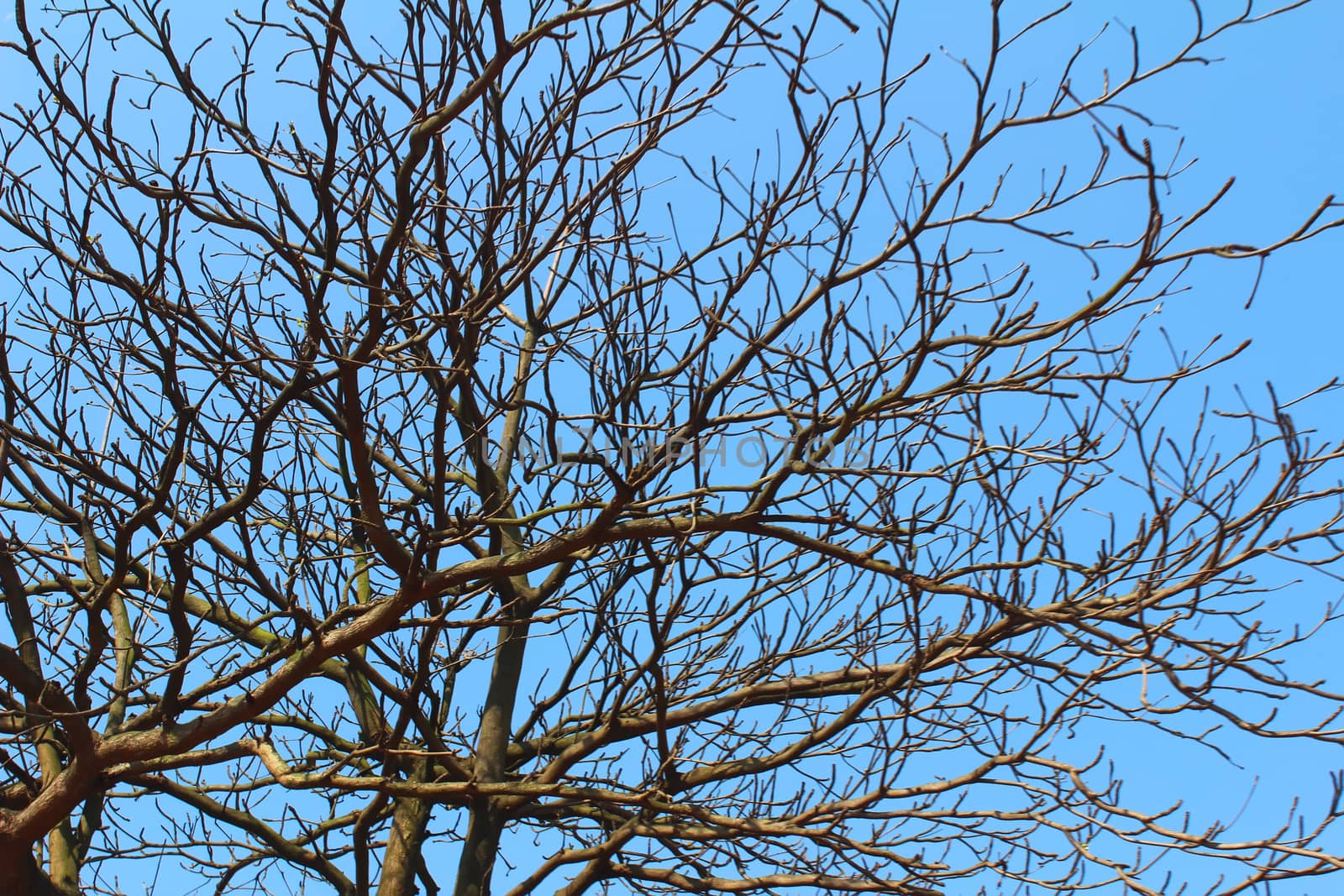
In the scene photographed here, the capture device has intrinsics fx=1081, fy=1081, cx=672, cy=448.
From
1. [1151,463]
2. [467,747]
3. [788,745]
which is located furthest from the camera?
[467,747]

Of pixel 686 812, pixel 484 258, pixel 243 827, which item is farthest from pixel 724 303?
pixel 243 827

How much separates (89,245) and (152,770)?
220 centimetres

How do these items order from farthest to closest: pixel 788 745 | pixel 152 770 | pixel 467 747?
pixel 467 747
pixel 788 745
pixel 152 770

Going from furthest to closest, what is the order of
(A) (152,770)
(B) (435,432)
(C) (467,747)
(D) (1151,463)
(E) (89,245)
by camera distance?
(C) (467,747) < (A) (152,770) < (E) (89,245) < (B) (435,432) < (D) (1151,463)

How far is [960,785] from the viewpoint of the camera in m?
4.63

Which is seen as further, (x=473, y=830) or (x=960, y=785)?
(x=473, y=830)

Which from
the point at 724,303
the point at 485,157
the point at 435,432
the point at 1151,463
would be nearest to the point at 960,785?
the point at 1151,463

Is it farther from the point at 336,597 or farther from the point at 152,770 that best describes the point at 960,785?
the point at 152,770

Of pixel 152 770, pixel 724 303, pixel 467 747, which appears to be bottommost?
pixel 152 770

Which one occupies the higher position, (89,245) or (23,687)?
(89,245)

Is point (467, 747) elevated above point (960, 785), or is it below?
above

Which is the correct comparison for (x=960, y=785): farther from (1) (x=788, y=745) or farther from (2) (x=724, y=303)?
(2) (x=724, y=303)

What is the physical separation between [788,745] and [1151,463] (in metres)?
2.25

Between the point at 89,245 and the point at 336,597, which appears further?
the point at 336,597
